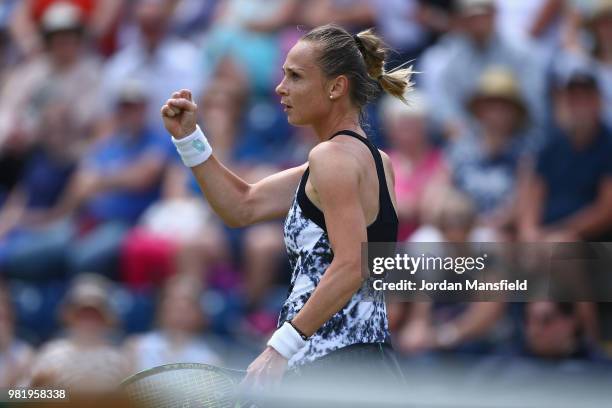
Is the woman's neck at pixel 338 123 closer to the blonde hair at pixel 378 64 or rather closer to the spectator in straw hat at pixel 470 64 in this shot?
the blonde hair at pixel 378 64

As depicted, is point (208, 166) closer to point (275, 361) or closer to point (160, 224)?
point (275, 361)

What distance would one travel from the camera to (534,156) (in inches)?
259

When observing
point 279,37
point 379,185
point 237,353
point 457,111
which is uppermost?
point 279,37

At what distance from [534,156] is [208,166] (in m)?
2.93

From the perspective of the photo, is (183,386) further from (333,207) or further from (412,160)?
(412,160)

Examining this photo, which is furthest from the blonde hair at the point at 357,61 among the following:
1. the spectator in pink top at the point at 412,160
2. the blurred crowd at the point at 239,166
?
the spectator in pink top at the point at 412,160

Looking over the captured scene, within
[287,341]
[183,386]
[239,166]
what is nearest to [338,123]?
[287,341]

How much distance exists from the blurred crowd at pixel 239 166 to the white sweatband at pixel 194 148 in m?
1.91

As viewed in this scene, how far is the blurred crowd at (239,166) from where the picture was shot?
6.32 meters

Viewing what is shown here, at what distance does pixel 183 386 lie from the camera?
12.3 feet

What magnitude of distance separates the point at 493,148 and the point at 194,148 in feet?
9.54

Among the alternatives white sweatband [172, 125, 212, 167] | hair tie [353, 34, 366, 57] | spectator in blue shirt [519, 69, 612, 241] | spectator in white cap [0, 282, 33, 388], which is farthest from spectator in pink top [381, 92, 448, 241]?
hair tie [353, 34, 366, 57]

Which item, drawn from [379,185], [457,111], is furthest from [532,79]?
[379,185]

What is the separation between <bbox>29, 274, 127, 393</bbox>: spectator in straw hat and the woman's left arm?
A: 2004 mm
